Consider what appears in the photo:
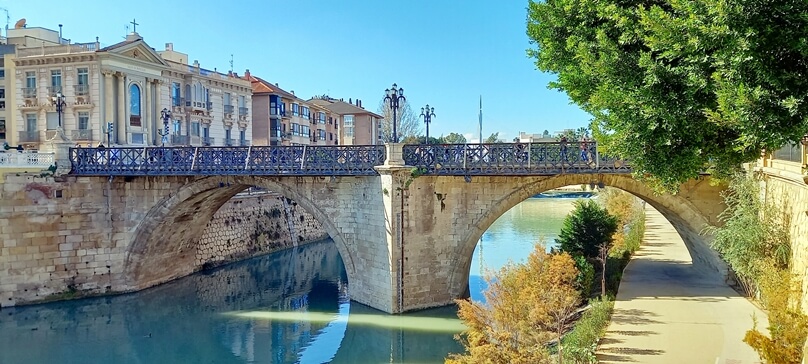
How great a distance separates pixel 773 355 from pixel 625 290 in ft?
27.1

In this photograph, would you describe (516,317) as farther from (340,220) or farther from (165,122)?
(165,122)

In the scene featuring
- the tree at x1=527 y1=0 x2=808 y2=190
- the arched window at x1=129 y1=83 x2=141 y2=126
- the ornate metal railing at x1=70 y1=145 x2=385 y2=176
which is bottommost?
the ornate metal railing at x1=70 y1=145 x2=385 y2=176

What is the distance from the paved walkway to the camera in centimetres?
1198

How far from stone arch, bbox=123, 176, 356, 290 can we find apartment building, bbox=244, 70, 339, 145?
22524 millimetres

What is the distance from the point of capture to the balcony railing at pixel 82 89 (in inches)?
1268

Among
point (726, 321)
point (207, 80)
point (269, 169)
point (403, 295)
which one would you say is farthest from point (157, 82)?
point (726, 321)

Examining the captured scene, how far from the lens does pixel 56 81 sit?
107 ft

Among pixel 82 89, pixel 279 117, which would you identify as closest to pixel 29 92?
pixel 82 89

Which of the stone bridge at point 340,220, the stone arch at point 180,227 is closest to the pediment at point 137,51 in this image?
the stone arch at point 180,227

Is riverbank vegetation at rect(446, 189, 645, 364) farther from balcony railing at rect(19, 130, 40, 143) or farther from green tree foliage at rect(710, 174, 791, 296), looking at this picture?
balcony railing at rect(19, 130, 40, 143)

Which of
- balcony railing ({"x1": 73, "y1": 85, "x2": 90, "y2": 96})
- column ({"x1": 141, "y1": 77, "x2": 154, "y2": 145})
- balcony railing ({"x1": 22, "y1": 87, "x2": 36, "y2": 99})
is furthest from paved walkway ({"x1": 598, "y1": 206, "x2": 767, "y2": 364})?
balcony railing ({"x1": 22, "y1": 87, "x2": 36, "y2": 99})

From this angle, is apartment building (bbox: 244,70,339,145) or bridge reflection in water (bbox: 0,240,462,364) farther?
apartment building (bbox: 244,70,339,145)

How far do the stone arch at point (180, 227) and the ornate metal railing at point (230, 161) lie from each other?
2.96ft

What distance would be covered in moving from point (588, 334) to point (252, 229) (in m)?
22.9
